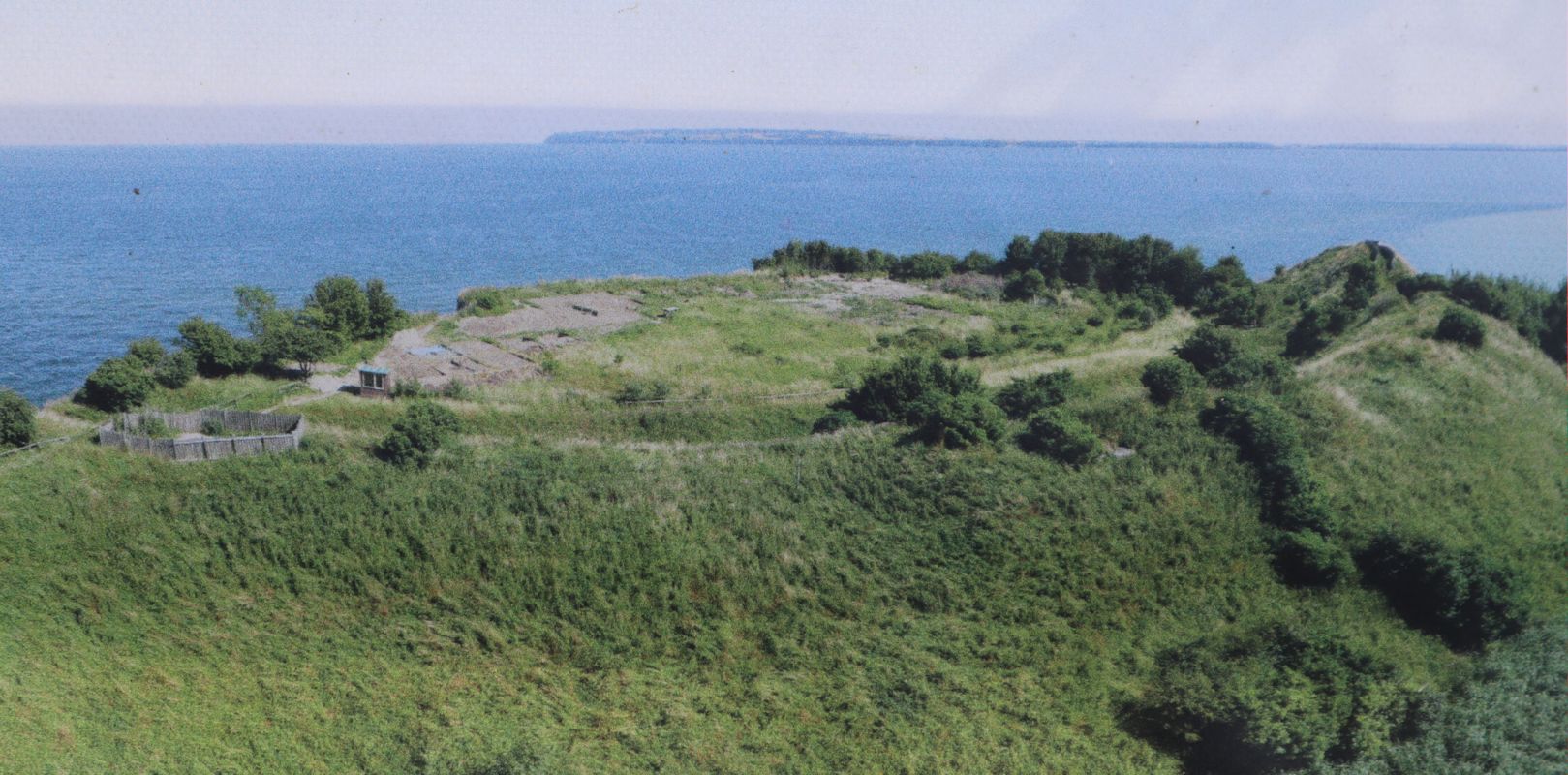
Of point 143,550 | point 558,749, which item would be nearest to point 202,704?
point 143,550

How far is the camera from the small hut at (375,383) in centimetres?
3025

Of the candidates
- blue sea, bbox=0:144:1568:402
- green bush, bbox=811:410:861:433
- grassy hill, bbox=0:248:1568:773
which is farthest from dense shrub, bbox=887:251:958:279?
grassy hill, bbox=0:248:1568:773

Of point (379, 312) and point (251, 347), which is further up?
point (379, 312)

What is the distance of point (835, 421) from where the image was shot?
1129 inches

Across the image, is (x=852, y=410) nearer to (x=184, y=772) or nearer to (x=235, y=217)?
(x=184, y=772)

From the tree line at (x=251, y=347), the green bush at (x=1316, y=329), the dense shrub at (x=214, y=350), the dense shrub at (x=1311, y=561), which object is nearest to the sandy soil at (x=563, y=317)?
the tree line at (x=251, y=347)

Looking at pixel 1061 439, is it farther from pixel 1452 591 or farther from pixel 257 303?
pixel 257 303

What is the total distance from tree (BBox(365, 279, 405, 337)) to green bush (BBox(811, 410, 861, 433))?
24.2m

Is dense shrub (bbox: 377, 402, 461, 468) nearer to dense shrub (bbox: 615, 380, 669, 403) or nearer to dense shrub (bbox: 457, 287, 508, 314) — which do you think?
dense shrub (bbox: 615, 380, 669, 403)

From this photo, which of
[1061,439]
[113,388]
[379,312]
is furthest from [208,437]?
[1061,439]

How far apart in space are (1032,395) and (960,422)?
219 inches

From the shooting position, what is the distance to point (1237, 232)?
10138cm

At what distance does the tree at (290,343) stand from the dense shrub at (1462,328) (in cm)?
4467

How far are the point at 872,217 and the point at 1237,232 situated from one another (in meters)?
49.2
